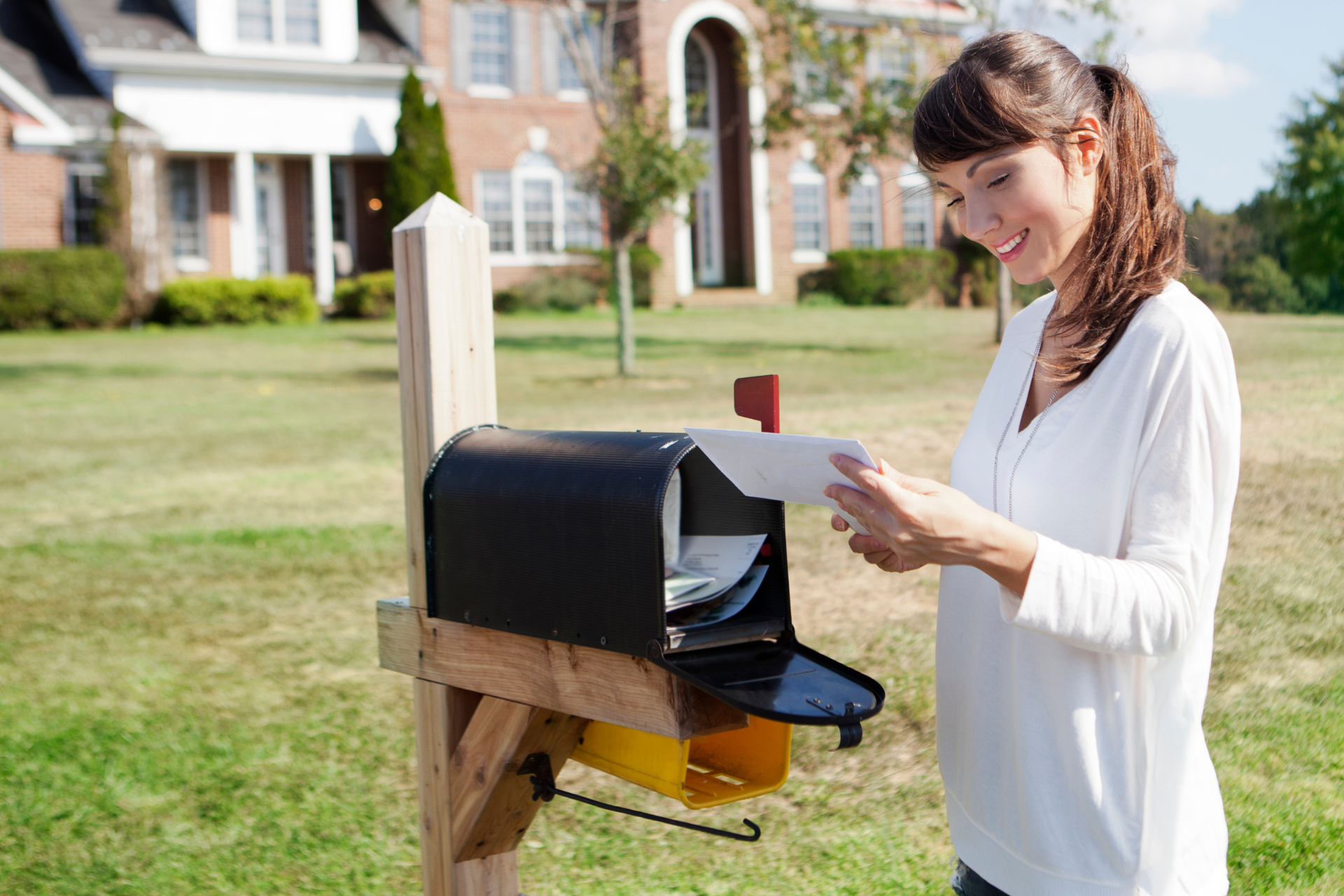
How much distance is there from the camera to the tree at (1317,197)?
31.6m

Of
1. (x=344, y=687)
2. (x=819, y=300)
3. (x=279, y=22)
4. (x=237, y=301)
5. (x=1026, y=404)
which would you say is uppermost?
(x=279, y=22)

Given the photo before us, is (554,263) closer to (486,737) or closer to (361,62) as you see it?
(361,62)

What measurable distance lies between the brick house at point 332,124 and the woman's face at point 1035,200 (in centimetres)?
1813

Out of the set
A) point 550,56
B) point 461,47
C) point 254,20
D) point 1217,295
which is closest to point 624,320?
point 461,47

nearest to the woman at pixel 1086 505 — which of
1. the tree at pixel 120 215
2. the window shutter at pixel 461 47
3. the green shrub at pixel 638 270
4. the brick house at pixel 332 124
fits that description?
the brick house at pixel 332 124

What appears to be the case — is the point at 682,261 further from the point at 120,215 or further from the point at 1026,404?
the point at 1026,404

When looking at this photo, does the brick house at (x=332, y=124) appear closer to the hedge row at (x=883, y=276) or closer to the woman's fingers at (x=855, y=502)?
the hedge row at (x=883, y=276)

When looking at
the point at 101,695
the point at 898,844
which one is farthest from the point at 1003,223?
the point at 101,695

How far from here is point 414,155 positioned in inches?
902

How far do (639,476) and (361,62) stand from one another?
2435 cm

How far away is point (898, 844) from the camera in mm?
3012

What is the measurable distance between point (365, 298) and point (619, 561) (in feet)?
69.7

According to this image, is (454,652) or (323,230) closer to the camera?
(454,652)

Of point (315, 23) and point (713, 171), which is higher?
point (315, 23)
